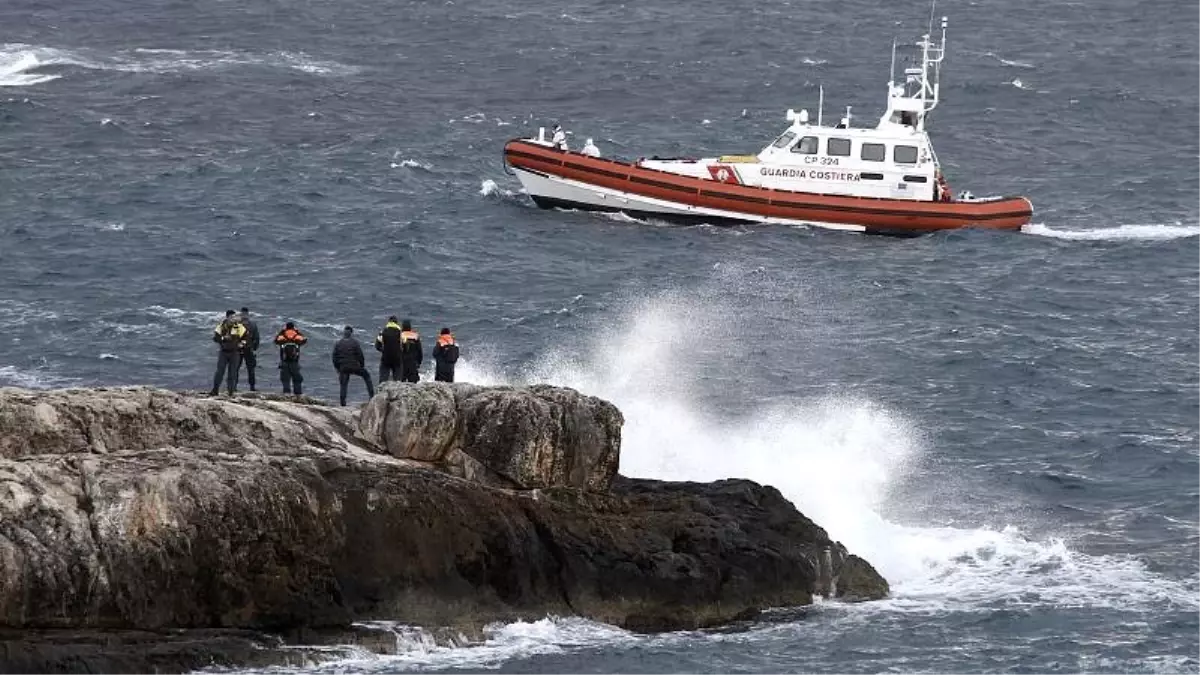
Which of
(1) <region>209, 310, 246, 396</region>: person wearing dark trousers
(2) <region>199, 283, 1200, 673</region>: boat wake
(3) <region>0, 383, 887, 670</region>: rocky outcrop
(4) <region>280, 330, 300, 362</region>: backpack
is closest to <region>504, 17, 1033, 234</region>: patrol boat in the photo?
(2) <region>199, 283, 1200, 673</region>: boat wake

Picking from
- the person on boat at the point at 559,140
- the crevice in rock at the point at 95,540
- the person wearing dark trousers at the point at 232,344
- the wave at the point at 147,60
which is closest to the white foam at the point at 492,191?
the person on boat at the point at 559,140

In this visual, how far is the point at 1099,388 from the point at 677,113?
99.3 ft

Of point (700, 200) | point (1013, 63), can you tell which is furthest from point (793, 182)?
point (1013, 63)

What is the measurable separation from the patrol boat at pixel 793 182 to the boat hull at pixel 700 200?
0.03 meters

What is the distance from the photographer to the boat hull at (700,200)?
223 ft

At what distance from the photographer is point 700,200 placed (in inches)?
2680

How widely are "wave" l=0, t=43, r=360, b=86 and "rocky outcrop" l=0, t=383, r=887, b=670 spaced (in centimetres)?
4636

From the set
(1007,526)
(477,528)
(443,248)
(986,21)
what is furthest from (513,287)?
(986,21)

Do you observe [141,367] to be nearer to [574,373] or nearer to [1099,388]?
[574,373]

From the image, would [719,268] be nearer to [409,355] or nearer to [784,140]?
[784,140]

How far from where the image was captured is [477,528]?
34.2m

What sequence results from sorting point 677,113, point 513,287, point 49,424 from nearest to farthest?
point 49,424 → point 513,287 → point 677,113

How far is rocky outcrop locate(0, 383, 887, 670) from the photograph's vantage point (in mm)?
31766

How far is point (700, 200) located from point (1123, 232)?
1220 centimetres
